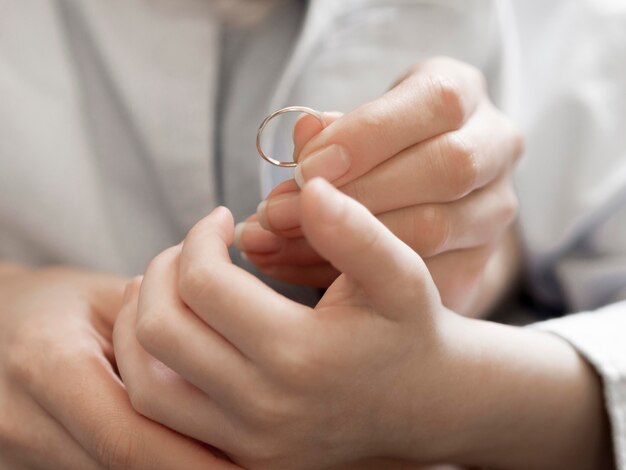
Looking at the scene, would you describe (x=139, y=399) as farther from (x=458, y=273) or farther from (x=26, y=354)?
(x=458, y=273)

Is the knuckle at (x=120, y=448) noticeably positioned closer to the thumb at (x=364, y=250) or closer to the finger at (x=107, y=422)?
the finger at (x=107, y=422)

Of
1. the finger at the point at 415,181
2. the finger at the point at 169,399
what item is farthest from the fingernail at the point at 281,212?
the finger at the point at 169,399

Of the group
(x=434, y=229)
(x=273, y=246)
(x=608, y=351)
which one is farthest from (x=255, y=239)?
(x=608, y=351)

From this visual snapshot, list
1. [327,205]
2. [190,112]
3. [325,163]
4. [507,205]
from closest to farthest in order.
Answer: [327,205] < [325,163] < [507,205] < [190,112]

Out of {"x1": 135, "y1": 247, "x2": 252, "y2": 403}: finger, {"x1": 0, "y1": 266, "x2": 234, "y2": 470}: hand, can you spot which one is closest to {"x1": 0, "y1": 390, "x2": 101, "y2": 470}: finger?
{"x1": 0, "y1": 266, "x2": 234, "y2": 470}: hand

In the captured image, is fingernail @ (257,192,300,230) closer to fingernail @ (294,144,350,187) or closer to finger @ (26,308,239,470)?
fingernail @ (294,144,350,187)

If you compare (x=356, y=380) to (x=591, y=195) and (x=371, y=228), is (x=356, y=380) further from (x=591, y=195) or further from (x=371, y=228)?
(x=591, y=195)
